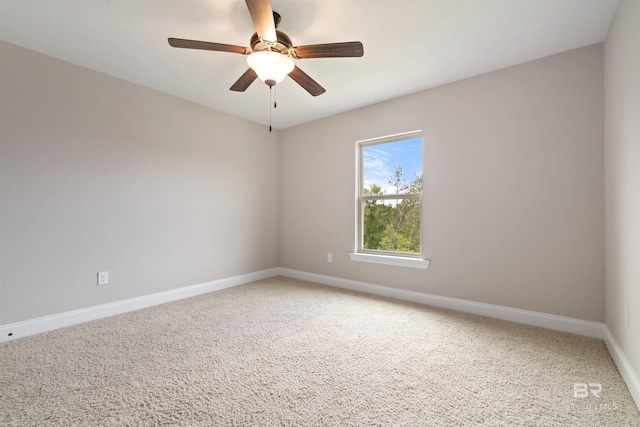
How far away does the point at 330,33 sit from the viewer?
6.82ft

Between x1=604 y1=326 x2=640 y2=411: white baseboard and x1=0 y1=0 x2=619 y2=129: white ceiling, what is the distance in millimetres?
2242

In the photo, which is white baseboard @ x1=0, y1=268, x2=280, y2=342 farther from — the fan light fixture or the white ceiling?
the fan light fixture

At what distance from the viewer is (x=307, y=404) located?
1.43 meters

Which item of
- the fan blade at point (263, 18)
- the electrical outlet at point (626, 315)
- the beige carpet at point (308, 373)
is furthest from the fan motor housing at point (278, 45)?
the electrical outlet at point (626, 315)

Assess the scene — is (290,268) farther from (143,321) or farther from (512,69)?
(512,69)

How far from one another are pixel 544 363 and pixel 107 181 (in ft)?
12.9

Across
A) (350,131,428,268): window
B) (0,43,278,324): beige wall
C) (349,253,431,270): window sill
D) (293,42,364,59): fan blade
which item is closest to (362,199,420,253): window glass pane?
(350,131,428,268): window

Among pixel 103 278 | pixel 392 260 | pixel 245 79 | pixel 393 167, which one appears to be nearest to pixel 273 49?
pixel 245 79

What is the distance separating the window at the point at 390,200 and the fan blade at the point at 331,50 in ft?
5.51

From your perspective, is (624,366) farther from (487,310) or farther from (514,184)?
(514,184)

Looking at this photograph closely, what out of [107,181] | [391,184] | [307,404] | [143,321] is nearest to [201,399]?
[307,404]

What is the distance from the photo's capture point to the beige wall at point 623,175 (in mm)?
1510

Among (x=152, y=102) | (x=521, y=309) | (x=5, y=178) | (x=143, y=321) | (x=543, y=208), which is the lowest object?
(x=143, y=321)

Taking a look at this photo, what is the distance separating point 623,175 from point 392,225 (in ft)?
6.58
